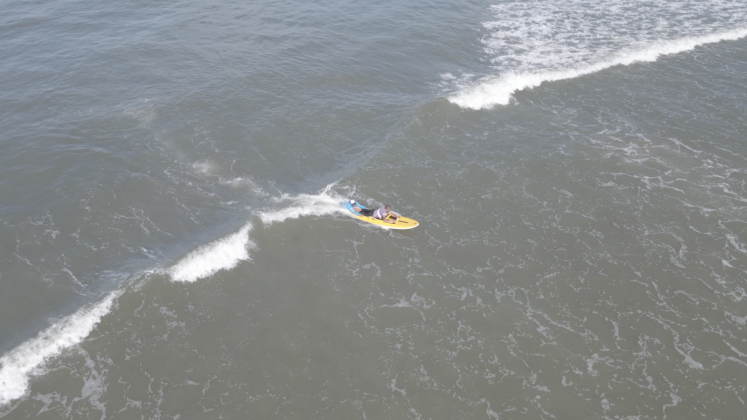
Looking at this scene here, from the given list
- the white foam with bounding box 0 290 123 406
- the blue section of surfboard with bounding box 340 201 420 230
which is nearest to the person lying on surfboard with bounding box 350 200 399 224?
the blue section of surfboard with bounding box 340 201 420 230

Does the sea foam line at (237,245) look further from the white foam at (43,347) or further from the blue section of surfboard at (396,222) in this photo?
the white foam at (43,347)

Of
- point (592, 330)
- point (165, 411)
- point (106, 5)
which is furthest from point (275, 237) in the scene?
point (106, 5)

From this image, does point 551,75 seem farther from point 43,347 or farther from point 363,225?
point 43,347

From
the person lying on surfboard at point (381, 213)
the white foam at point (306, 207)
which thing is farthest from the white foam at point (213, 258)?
the person lying on surfboard at point (381, 213)

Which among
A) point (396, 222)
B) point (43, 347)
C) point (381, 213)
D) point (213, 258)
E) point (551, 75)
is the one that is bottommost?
point (43, 347)

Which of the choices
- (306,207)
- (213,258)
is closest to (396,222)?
(306,207)

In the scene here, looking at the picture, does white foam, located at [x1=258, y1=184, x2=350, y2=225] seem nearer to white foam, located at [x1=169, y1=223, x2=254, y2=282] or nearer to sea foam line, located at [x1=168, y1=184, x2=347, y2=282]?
sea foam line, located at [x1=168, y1=184, x2=347, y2=282]
